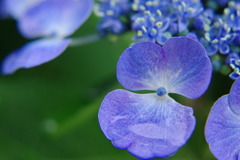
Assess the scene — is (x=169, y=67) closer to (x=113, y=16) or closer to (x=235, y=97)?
(x=235, y=97)

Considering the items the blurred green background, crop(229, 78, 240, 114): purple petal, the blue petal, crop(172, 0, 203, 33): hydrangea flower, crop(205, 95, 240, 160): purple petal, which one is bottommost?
the blurred green background

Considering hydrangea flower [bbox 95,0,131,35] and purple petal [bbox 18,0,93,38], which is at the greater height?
hydrangea flower [bbox 95,0,131,35]

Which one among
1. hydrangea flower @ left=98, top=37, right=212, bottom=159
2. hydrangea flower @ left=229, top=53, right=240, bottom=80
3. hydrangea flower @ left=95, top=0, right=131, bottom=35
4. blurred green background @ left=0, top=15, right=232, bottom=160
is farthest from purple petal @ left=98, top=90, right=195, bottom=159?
blurred green background @ left=0, top=15, right=232, bottom=160

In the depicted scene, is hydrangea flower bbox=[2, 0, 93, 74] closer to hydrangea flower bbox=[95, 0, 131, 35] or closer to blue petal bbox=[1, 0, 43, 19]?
hydrangea flower bbox=[95, 0, 131, 35]

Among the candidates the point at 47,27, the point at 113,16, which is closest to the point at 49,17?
the point at 47,27

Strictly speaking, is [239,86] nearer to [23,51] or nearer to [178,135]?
[178,135]

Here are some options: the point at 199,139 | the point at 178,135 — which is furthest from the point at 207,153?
the point at 178,135

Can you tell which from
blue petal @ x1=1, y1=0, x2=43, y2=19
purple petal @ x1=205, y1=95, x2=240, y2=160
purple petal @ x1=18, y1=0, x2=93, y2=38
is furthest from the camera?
blue petal @ x1=1, y1=0, x2=43, y2=19

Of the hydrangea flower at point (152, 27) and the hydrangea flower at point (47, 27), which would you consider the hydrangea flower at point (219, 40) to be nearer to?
the hydrangea flower at point (152, 27)
